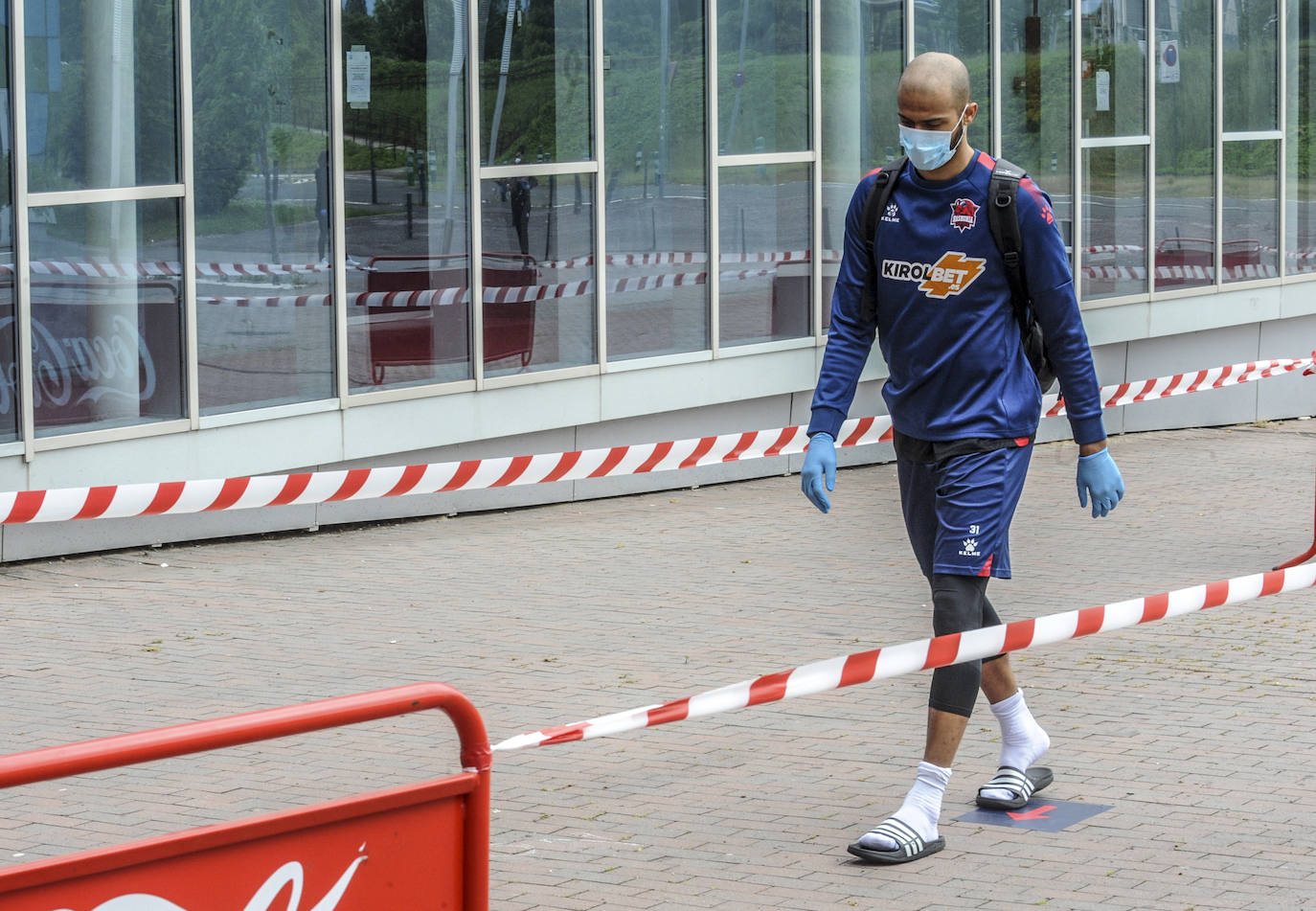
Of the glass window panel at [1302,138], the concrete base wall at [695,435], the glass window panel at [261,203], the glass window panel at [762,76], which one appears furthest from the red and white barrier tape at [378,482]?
the glass window panel at [1302,138]

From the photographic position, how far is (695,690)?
7234mm

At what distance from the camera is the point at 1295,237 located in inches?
755

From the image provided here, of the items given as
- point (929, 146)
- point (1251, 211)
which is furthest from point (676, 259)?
point (929, 146)

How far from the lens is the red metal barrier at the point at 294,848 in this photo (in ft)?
8.65

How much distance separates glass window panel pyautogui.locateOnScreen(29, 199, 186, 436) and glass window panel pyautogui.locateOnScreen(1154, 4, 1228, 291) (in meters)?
9.69

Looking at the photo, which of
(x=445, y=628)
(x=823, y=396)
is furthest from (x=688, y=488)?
(x=823, y=396)

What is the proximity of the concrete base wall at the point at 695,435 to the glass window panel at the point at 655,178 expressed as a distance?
18.0 inches

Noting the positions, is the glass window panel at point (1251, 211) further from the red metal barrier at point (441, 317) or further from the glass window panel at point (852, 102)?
the red metal barrier at point (441, 317)

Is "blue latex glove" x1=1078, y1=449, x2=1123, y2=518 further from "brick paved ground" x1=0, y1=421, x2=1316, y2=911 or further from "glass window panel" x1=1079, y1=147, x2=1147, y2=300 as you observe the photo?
"glass window panel" x1=1079, y1=147, x2=1147, y2=300

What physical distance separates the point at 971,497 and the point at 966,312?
48cm

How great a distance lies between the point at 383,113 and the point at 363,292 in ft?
3.22

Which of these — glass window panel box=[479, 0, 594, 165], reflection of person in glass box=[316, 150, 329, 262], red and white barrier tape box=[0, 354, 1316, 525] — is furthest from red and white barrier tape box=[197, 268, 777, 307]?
red and white barrier tape box=[0, 354, 1316, 525]

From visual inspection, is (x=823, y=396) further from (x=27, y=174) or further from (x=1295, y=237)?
(x=1295, y=237)

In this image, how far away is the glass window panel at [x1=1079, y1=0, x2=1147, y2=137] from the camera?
16344mm
